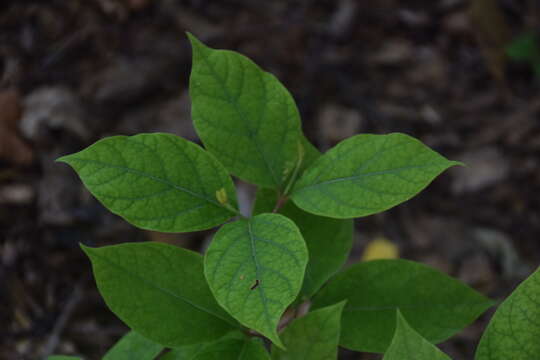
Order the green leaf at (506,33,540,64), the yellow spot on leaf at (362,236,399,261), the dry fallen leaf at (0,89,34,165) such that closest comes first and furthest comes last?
1. the dry fallen leaf at (0,89,34,165)
2. the yellow spot on leaf at (362,236,399,261)
3. the green leaf at (506,33,540,64)

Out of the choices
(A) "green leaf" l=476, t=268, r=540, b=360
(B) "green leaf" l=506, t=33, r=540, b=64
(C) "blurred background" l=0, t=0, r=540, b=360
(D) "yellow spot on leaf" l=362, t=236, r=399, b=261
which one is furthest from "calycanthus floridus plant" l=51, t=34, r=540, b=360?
(B) "green leaf" l=506, t=33, r=540, b=64

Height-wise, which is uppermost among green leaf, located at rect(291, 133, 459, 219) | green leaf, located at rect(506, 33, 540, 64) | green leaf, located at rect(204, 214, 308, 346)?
green leaf, located at rect(291, 133, 459, 219)

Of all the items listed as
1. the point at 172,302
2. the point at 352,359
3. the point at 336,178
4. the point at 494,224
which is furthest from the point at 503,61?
the point at 172,302

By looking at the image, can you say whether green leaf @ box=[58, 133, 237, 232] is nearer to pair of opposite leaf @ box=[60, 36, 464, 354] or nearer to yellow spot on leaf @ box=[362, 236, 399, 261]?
pair of opposite leaf @ box=[60, 36, 464, 354]

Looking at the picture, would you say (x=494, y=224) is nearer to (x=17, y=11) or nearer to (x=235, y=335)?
(x=235, y=335)

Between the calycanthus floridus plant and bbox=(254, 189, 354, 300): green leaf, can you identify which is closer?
the calycanthus floridus plant

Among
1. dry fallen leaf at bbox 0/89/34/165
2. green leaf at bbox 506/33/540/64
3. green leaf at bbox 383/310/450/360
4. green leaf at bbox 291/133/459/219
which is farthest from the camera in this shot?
green leaf at bbox 506/33/540/64

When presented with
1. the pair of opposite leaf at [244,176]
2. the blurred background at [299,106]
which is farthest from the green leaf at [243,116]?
the blurred background at [299,106]
